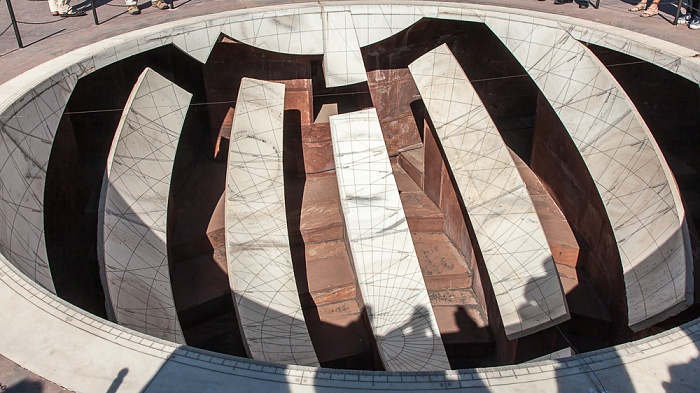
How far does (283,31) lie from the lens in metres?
11.4

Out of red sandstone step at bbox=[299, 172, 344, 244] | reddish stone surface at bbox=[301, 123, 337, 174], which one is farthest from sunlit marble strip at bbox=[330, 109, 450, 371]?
reddish stone surface at bbox=[301, 123, 337, 174]

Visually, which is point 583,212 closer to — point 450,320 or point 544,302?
point 544,302

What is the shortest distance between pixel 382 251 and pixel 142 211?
399cm

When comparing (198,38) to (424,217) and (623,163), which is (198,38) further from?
(623,163)

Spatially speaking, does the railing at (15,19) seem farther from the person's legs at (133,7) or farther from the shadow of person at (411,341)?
the shadow of person at (411,341)

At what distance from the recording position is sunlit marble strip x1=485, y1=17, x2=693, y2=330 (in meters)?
8.81

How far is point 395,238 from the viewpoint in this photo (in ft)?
33.2

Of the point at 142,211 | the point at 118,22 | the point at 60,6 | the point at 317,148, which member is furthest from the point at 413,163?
the point at 60,6

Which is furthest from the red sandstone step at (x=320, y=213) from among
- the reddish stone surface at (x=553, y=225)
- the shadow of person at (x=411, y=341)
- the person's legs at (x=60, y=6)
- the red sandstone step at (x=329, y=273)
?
the person's legs at (x=60, y=6)

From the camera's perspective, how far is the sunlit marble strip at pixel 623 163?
8.81m

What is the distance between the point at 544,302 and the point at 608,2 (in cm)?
762

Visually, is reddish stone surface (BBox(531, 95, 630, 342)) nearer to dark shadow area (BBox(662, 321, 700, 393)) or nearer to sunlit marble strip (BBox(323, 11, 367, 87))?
sunlit marble strip (BBox(323, 11, 367, 87))

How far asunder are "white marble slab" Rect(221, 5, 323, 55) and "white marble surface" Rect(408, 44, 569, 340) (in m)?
2.09

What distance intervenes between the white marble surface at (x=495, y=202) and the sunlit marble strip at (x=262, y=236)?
3.14m
